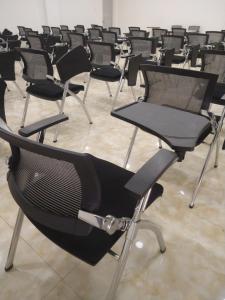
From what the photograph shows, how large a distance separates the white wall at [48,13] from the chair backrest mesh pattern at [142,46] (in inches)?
278

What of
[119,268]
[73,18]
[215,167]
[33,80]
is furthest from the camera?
[73,18]

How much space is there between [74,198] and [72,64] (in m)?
1.92

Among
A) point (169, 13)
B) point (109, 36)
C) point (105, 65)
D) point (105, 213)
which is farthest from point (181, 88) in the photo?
point (169, 13)

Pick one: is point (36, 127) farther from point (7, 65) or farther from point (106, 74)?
point (7, 65)

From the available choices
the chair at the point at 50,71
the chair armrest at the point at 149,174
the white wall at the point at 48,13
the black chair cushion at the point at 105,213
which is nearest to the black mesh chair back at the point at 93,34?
the white wall at the point at 48,13

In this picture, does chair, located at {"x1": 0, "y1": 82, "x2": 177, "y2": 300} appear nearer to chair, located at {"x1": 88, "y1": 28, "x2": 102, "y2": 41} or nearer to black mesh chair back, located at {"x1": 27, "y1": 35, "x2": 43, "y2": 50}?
black mesh chair back, located at {"x1": 27, "y1": 35, "x2": 43, "y2": 50}

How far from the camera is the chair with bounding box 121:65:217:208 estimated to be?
4.96 ft

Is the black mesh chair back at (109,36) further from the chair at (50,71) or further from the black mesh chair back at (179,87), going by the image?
the black mesh chair back at (179,87)

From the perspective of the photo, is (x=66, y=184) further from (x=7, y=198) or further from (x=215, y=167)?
(x=215, y=167)

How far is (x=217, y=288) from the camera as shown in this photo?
1.16 meters

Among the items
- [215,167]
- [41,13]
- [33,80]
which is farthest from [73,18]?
[215,167]

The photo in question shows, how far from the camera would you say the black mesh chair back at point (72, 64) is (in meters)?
2.21

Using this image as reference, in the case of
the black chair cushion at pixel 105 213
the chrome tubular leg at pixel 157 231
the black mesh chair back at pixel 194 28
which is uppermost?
the black mesh chair back at pixel 194 28

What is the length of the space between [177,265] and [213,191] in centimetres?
75
